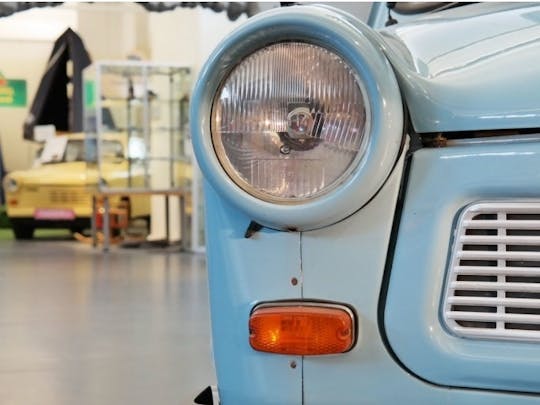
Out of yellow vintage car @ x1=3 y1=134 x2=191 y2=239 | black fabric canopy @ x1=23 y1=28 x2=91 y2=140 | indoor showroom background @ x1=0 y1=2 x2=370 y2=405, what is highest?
black fabric canopy @ x1=23 y1=28 x2=91 y2=140

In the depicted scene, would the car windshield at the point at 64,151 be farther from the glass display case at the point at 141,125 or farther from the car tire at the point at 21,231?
the glass display case at the point at 141,125

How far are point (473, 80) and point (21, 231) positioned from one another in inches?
341

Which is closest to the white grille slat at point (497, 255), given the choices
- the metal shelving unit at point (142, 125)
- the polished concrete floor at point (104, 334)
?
the polished concrete floor at point (104, 334)

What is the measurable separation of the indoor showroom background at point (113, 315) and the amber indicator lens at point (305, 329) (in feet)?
2.75

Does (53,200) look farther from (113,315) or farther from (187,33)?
(113,315)

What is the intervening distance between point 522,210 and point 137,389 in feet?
5.68

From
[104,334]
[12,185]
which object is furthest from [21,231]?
[104,334]

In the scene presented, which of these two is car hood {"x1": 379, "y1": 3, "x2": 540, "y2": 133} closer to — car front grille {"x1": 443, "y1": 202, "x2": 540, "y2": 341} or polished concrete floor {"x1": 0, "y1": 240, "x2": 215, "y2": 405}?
car front grille {"x1": 443, "y1": 202, "x2": 540, "y2": 341}

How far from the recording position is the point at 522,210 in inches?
37.2

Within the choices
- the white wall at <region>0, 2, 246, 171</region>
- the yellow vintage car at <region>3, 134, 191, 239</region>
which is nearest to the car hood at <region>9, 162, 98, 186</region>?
the yellow vintage car at <region>3, 134, 191, 239</region>

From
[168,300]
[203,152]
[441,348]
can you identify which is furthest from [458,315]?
[168,300]

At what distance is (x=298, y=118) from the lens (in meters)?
1.01

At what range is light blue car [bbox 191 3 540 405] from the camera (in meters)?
0.95

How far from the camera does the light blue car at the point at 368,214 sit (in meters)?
0.95
